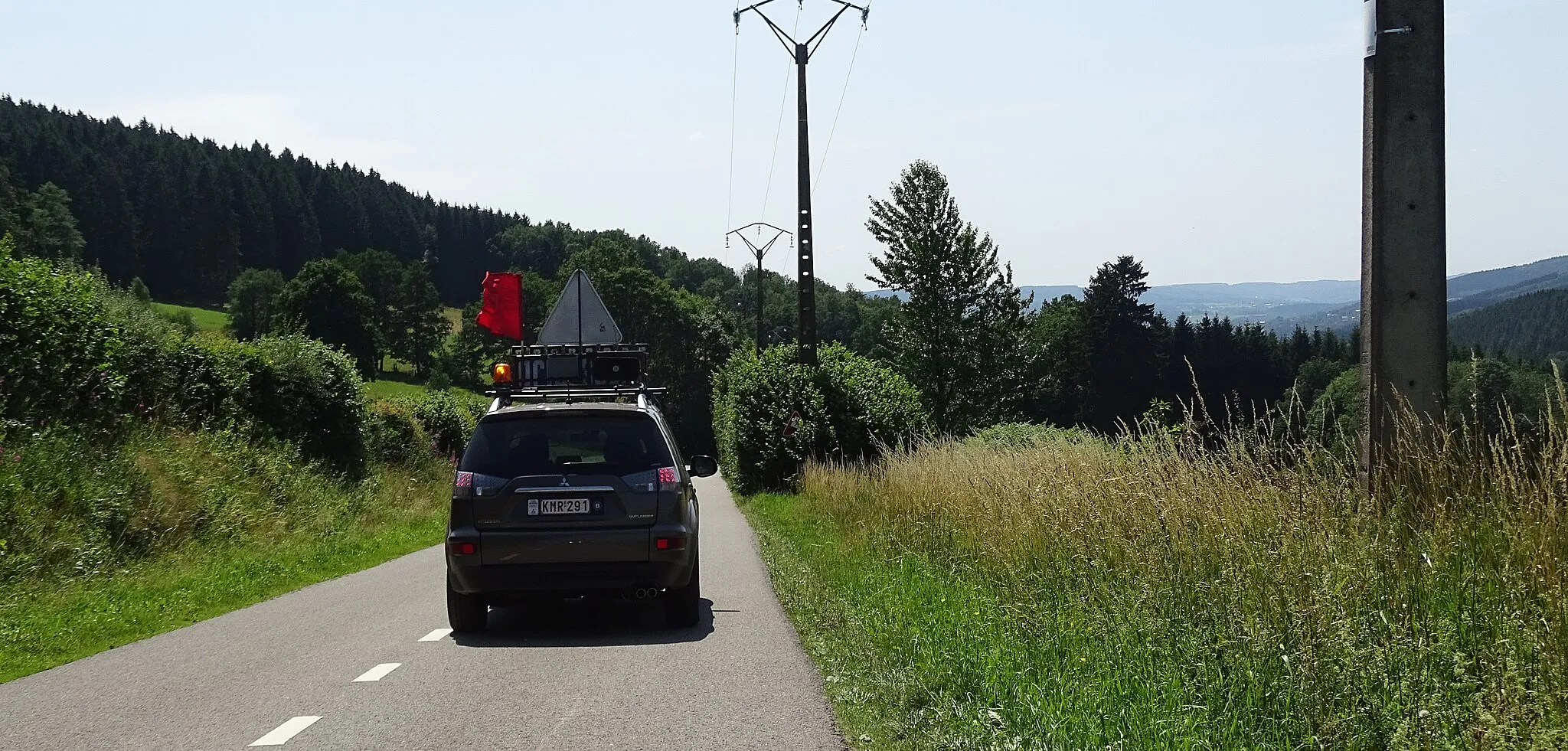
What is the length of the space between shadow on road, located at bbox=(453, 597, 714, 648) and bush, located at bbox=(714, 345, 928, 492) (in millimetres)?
19444

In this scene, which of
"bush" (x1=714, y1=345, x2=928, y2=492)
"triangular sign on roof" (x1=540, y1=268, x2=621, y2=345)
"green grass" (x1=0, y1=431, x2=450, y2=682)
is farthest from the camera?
"bush" (x1=714, y1=345, x2=928, y2=492)

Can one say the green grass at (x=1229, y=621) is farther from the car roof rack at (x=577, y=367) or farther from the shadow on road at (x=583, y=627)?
the car roof rack at (x=577, y=367)

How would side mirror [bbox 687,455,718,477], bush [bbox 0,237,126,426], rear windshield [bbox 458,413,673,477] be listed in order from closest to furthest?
rear windshield [bbox 458,413,673,477] < side mirror [bbox 687,455,718,477] < bush [bbox 0,237,126,426]

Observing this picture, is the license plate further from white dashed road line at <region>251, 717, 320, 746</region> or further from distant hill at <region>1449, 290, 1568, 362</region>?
distant hill at <region>1449, 290, 1568, 362</region>

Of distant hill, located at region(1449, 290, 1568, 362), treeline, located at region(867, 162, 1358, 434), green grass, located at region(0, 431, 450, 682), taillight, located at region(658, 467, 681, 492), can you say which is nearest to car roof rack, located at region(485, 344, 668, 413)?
taillight, located at region(658, 467, 681, 492)

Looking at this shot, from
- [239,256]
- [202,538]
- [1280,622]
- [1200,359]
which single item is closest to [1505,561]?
[1280,622]

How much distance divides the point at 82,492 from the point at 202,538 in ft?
8.17

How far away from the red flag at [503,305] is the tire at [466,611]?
51.2 feet

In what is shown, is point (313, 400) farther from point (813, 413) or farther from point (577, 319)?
point (813, 413)

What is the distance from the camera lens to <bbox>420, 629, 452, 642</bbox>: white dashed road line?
997 cm

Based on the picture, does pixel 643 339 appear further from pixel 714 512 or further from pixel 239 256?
pixel 714 512

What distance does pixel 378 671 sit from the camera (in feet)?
27.7

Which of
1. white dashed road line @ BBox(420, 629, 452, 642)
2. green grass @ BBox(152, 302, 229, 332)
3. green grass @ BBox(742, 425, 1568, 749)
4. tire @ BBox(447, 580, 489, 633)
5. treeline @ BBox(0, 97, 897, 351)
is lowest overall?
white dashed road line @ BBox(420, 629, 452, 642)

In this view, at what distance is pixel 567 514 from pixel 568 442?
71cm
